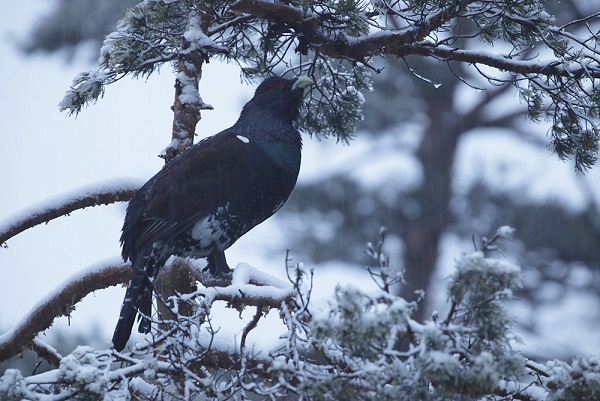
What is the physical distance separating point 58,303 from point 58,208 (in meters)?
0.51

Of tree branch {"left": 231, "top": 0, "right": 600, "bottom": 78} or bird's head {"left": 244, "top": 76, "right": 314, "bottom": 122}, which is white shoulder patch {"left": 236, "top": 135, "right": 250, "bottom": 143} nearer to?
bird's head {"left": 244, "top": 76, "right": 314, "bottom": 122}

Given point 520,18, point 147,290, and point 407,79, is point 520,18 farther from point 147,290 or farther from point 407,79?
point 407,79

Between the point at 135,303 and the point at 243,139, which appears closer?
the point at 135,303

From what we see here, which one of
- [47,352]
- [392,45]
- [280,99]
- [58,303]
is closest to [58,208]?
[58,303]

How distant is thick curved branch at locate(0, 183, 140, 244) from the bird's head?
1032 millimetres

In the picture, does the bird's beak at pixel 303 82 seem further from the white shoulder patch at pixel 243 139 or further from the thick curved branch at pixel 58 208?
the thick curved branch at pixel 58 208

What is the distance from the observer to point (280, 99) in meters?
4.64

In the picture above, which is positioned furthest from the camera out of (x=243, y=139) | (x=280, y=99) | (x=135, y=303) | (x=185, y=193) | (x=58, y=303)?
(x=280, y=99)

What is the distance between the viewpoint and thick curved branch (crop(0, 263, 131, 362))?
4004 mm

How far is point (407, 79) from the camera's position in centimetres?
1155

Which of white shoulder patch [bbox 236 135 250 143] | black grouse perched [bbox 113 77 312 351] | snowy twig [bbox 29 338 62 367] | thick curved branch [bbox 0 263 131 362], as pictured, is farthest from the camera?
white shoulder patch [bbox 236 135 250 143]

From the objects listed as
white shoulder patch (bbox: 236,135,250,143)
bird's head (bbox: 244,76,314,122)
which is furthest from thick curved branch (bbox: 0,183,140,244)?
bird's head (bbox: 244,76,314,122)

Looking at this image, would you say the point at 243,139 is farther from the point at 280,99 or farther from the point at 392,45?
the point at 392,45

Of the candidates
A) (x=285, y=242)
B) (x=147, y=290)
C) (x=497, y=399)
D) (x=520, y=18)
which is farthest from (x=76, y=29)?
(x=497, y=399)
